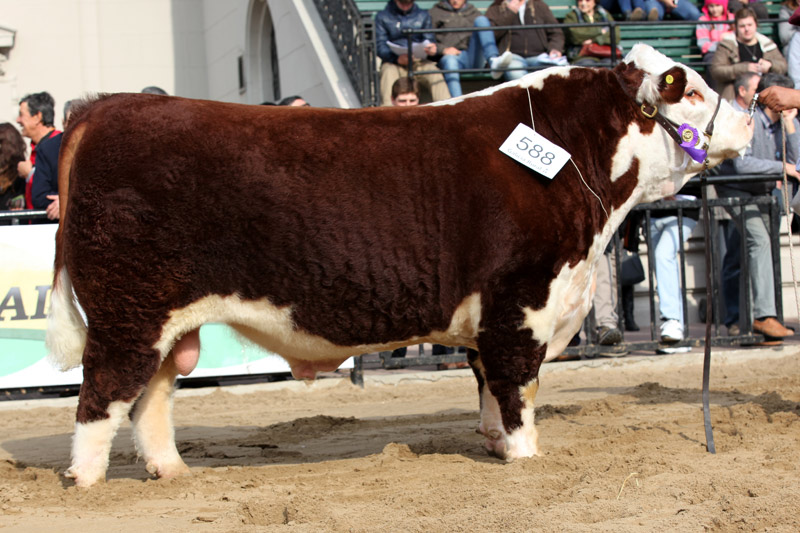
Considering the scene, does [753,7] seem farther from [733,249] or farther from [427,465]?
[427,465]

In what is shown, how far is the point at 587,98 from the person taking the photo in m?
4.71

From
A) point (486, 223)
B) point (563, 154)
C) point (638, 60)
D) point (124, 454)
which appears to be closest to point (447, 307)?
point (486, 223)

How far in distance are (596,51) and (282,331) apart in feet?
25.8

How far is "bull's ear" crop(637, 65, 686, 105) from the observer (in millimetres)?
4637

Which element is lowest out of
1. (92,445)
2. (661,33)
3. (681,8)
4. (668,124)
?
(92,445)

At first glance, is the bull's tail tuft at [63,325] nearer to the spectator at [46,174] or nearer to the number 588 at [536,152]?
the number 588 at [536,152]

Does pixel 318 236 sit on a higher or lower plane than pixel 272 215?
lower

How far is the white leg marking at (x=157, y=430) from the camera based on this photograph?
181 inches

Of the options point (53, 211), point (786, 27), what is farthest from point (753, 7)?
point (53, 211)

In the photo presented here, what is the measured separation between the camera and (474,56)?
35.1ft

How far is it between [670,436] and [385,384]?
3054 millimetres

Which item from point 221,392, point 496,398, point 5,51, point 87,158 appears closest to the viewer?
point 87,158

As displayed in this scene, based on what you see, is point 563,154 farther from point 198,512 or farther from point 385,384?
point 385,384

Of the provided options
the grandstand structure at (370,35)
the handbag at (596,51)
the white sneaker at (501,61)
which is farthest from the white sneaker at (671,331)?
the handbag at (596,51)
